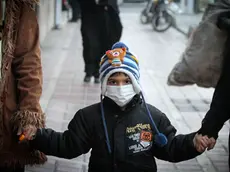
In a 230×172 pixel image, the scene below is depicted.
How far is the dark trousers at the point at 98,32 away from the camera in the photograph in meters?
7.85

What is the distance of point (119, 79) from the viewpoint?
2.96 meters

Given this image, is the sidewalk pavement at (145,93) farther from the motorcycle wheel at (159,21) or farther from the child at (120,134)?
the motorcycle wheel at (159,21)

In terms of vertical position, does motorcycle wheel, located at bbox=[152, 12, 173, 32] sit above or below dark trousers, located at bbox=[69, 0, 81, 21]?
above

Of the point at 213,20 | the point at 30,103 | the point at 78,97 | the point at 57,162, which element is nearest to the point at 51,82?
the point at 78,97

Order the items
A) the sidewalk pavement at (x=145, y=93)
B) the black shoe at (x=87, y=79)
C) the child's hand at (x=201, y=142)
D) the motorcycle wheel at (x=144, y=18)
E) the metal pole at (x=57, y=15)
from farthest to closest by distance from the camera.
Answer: the motorcycle wheel at (x=144, y=18), the metal pole at (x=57, y=15), the black shoe at (x=87, y=79), the sidewalk pavement at (x=145, y=93), the child's hand at (x=201, y=142)

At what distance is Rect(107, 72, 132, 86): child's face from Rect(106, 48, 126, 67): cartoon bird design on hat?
7cm

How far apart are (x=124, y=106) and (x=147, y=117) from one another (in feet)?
0.49

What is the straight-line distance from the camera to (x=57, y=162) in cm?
483

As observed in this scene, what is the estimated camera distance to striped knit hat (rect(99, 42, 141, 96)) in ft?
9.62

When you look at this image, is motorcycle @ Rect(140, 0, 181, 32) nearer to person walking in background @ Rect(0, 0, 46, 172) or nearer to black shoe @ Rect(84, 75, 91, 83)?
black shoe @ Rect(84, 75, 91, 83)

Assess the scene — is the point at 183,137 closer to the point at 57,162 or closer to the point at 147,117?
the point at 147,117

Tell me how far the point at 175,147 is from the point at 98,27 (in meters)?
5.16

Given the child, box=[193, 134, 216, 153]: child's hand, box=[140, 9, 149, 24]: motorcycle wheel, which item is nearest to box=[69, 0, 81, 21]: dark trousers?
box=[140, 9, 149, 24]: motorcycle wheel

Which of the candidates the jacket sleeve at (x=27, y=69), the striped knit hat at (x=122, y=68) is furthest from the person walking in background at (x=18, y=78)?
the striped knit hat at (x=122, y=68)
